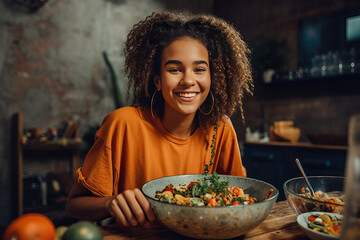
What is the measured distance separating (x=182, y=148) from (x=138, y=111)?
10.1 inches

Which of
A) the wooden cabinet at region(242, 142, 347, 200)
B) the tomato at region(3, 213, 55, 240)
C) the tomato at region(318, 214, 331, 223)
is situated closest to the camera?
the tomato at region(3, 213, 55, 240)

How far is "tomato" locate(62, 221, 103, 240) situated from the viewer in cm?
53

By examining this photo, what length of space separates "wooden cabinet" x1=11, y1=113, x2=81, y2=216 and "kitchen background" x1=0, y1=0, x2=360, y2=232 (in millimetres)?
37

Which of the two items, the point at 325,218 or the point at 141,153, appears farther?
the point at 141,153

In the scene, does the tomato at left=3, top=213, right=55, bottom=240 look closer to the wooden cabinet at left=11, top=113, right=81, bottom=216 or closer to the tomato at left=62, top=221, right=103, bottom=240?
the tomato at left=62, top=221, right=103, bottom=240

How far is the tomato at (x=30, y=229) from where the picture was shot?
0.51 meters

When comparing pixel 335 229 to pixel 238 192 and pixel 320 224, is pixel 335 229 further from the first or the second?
pixel 238 192

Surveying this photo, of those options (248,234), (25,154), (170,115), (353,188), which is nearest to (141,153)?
(170,115)

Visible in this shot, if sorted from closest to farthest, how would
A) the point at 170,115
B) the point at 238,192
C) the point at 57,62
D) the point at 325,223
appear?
1. the point at 325,223
2. the point at 238,192
3. the point at 170,115
4. the point at 57,62

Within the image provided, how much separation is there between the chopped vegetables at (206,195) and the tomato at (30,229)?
258mm

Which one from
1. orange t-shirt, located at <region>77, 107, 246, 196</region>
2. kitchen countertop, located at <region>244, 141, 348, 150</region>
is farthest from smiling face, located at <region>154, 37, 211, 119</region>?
kitchen countertop, located at <region>244, 141, 348, 150</region>

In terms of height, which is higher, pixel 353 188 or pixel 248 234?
pixel 353 188

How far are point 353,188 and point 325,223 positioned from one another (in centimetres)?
36

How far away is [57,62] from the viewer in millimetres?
3455
